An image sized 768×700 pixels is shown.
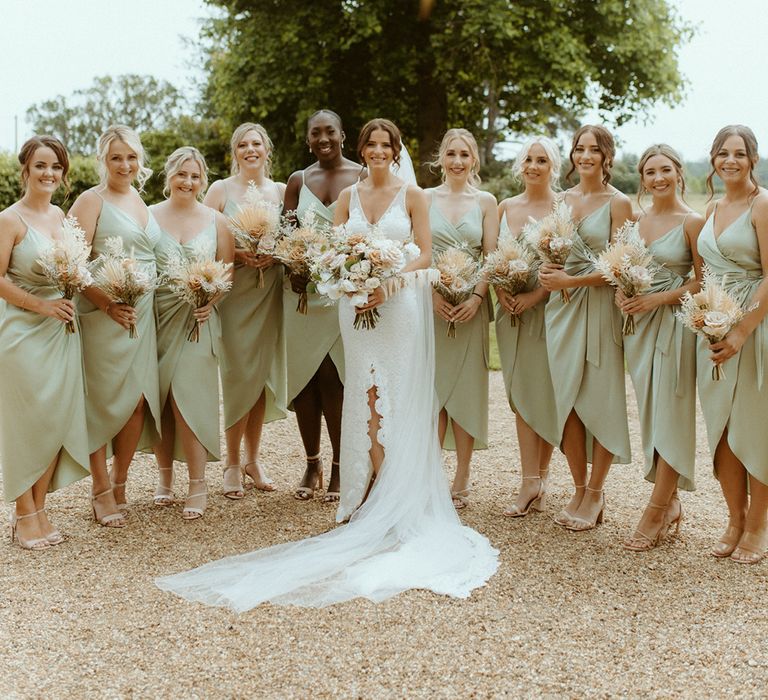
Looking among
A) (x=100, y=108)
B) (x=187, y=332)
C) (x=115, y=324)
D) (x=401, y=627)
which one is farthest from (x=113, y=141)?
(x=100, y=108)

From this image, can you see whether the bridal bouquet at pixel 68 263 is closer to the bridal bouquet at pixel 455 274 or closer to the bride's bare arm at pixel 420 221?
the bride's bare arm at pixel 420 221

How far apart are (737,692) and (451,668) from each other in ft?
4.21

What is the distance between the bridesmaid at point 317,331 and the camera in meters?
6.49

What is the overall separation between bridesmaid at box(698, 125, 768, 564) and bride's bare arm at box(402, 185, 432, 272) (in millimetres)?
1774

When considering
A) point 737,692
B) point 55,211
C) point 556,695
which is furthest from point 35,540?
point 737,692

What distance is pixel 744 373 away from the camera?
521 cm

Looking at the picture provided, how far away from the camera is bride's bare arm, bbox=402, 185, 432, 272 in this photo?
5.85m

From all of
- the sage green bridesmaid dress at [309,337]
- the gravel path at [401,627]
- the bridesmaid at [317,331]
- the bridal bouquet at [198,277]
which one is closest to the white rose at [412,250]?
the bridesmaid at [317,331]

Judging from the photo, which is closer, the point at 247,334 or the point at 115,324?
the point at 115,324

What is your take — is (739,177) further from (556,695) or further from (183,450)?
(183,450)

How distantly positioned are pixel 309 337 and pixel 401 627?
281 cm

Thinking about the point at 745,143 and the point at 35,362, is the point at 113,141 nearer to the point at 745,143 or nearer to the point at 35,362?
the point at 35,362

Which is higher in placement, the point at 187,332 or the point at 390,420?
the point at 187,332

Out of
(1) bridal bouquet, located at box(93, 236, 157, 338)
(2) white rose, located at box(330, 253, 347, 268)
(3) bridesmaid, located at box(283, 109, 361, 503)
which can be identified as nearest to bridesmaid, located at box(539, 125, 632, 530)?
(2) white rose, located at box(330, 253, 347, 268)
